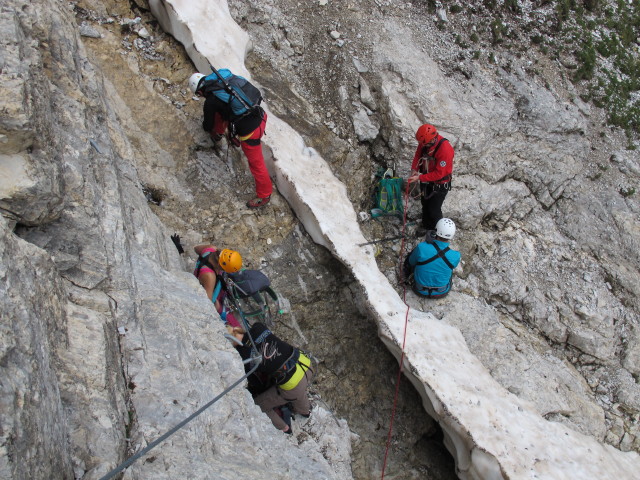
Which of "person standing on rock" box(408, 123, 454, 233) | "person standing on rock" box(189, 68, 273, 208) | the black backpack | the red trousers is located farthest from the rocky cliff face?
the black backpack

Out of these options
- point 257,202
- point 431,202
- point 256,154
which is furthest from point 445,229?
point 256,154

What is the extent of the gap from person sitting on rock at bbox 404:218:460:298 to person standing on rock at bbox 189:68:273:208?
3.25 meters

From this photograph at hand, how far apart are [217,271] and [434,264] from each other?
4.11 m

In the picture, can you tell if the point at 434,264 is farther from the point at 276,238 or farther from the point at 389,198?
the point at 276,238

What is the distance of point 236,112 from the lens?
25.1ft

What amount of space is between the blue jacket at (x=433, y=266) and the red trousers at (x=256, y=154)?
3.12m

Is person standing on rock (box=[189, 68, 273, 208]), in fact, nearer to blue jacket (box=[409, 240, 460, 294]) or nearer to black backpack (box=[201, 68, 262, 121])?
black backpack (box=[201, 68, 262, 121])

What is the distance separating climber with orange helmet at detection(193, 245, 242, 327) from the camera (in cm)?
701

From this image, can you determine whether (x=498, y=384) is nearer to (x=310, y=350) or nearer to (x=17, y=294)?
(x=310, y=350)

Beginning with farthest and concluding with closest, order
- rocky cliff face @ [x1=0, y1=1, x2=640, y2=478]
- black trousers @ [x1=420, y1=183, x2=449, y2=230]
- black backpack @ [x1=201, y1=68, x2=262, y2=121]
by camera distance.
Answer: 1. black trousers @ [x1=420, y1=183, x2=449, y2=230]
2. black backpack @ [x1=201, y1=68, x2=262, y2=121]
3. rocky cliff face @ [x1=0, y1=1, x2=640, y2=478]

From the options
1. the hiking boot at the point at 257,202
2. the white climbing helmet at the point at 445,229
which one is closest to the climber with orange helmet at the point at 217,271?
the hiking boot at the point at 257,202

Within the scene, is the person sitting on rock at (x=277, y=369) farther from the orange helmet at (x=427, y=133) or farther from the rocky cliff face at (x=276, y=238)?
the orange helmet at (x=427, y=133)

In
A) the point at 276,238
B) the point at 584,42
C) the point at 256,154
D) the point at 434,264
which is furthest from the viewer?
the point at 584,42

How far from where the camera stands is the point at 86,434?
3670mm
